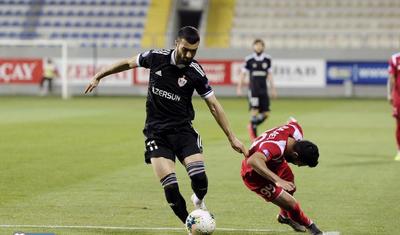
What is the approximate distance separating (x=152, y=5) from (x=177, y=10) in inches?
58.2

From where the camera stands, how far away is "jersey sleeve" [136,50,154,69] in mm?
9312

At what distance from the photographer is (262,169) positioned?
8.67m

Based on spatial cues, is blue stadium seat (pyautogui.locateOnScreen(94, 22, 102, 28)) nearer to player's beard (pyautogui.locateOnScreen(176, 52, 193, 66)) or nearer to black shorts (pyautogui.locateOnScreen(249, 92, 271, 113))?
black shorts (pyautogui.locateOnScreen(249, 92, 271, 113))

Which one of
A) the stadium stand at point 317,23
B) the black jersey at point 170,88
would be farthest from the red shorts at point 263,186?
the stadium stand at point 317,23

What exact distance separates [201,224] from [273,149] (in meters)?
1.03

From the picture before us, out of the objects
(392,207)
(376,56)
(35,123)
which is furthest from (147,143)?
(376,56)

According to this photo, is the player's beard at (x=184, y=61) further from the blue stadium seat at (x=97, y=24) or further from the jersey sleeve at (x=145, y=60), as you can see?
the blue stadium seat at (x=97, y=24)

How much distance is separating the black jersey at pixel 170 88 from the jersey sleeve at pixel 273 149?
815 mm

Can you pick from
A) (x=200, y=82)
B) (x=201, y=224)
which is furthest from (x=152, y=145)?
(x=201, y=224)

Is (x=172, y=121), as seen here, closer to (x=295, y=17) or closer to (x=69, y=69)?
(x=69, y=69)

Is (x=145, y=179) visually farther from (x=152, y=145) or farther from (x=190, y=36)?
(x=190, y=36)

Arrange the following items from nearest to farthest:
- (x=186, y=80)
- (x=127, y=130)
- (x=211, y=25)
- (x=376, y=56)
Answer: (x=186, y=80) → (x=127, y=130) → (x=376, y=56) → (x=211, y=25)

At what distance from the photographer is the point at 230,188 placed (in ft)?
42.6

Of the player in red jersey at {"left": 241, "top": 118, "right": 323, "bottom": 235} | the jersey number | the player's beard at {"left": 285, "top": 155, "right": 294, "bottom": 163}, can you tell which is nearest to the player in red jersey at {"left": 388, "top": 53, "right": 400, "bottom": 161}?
the player in red jersey at {"left": 241, "top": 118, "right": 323, "bottom": 235}
